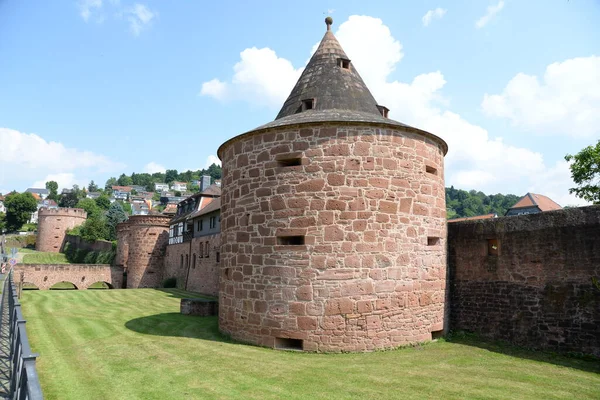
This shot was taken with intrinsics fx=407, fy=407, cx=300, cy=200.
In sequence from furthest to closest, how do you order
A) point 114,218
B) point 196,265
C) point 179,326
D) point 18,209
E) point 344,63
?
point 18,209 → point 114,218 → point 196,265 → point 344,63 → point 179,326

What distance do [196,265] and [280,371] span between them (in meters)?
23.1

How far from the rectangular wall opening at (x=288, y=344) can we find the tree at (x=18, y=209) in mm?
82352

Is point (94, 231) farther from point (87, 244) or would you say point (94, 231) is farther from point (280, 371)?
point (280, 371)

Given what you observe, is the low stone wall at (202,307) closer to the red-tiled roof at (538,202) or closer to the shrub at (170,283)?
the shrub at (170,283)

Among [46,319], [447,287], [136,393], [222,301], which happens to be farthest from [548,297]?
[46,319]

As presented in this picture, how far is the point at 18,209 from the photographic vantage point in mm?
75250

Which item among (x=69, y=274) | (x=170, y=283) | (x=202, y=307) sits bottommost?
(x=170, y=283)

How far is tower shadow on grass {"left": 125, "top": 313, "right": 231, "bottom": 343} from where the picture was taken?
35.0ft

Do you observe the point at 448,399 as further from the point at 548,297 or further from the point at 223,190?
the point at 223,190

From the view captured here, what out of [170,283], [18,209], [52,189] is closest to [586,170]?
[170,283]

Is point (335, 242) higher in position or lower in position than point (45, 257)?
higher

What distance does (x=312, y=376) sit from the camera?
23.6 ft

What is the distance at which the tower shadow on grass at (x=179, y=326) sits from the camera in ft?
35.0

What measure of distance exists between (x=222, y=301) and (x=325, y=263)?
11.2ft
